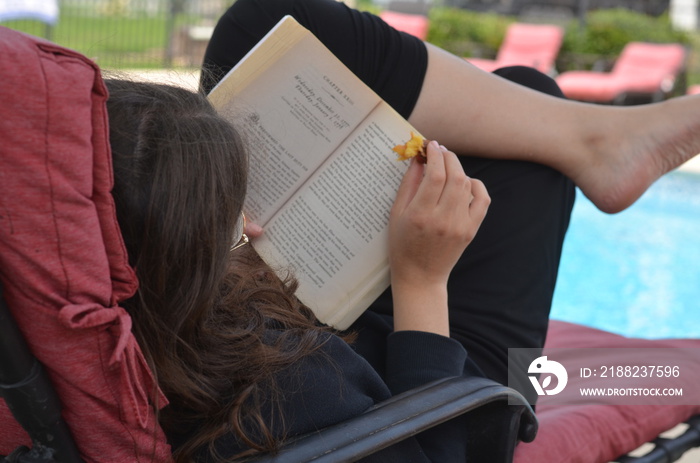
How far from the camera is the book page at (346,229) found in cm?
125

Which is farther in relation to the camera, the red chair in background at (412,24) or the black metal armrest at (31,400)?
the red chair in background at (412,24)

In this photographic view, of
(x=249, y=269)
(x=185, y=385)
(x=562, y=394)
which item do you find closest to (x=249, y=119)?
(x=249, y=269)

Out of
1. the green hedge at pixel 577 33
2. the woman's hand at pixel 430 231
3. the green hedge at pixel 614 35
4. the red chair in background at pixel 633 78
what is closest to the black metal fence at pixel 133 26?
the green hedge at pixel 577 33

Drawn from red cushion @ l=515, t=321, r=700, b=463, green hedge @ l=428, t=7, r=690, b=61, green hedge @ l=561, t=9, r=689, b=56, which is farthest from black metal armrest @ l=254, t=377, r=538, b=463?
green hedge @ l=561, t=9, r=689, b=56

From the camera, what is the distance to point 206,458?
38.2 inches

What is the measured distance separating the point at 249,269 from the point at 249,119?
10.3 inches

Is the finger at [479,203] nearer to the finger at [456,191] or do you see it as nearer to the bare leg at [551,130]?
the finger at [456,191]

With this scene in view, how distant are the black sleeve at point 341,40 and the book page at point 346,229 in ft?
0.81

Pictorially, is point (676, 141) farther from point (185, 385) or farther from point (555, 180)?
point (185, 385)

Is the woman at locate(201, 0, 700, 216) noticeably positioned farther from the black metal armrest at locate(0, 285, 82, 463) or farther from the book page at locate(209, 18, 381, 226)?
the black metal armrest at locate(0, 285, 82, 463)

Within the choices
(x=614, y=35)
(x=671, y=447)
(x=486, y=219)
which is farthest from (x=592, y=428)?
(x=614, y=35)

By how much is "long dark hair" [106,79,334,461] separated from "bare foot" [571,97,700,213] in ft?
2.80

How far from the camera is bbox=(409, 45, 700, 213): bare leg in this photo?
1545 mm

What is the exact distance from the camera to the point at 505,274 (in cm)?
149
